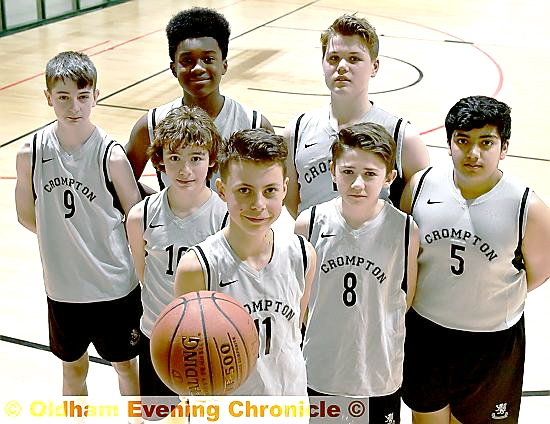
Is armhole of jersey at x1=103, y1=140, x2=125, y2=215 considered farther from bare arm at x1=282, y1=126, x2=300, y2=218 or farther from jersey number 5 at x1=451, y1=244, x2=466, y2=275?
jersey number 5 at x1=451, y1=244, x2=466, y2=275

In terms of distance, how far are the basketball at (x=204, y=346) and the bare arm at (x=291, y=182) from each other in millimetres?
1133

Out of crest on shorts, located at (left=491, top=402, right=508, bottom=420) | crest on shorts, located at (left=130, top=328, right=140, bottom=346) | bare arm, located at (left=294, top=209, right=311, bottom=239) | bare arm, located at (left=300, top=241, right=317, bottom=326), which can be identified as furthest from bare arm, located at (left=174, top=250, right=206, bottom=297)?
crest on shorts, located at (left=491, top=402, right=508, bottom=420)

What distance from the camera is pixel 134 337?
12.1ft

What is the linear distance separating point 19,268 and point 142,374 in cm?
265

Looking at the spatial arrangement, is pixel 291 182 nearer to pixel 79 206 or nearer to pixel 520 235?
pixel 79 206

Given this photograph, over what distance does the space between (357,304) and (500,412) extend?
793mm

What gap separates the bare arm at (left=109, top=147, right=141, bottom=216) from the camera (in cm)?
346

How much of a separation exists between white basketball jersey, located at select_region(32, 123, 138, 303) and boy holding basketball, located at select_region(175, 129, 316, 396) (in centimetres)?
84

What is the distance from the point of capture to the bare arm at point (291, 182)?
3.55 m

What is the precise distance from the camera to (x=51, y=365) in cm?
459

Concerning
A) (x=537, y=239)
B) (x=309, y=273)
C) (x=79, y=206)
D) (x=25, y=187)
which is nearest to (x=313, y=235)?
(x=309, y=273)

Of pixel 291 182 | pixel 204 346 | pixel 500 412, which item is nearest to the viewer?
pixel 204 346

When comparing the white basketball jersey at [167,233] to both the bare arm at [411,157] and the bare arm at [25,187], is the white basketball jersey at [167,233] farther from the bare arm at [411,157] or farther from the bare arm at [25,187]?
the bare arm at [411,157]

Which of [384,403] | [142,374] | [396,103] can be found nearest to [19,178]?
[142,374]
